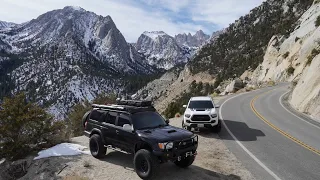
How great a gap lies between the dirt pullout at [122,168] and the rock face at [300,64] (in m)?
14.5

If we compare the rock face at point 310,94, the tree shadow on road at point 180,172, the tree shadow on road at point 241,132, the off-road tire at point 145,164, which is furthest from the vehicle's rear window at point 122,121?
the rock face at point 310,94

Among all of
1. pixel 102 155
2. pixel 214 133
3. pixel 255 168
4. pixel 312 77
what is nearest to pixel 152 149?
pixel 102 155

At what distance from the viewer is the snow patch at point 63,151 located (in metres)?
13.3

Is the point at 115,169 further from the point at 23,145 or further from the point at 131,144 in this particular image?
the point at 23,145

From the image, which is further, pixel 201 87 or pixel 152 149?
pixel 201 87

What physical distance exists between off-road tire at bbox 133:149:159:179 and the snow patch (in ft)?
14.1

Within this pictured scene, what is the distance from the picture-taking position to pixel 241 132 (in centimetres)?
1762

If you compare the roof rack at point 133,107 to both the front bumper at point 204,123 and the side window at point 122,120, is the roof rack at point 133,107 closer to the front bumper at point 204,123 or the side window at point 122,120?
the side window at point 122,120

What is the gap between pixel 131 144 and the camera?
10.6 meters

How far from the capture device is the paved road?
1093 cm

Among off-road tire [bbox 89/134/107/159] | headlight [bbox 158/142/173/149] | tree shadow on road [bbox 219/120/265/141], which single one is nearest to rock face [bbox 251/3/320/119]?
tree shadow on road [bbox 219/120/265/141]

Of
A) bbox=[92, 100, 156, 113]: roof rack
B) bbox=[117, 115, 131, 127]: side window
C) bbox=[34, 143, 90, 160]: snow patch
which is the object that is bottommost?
bbox=[34, 143, 90, 160]: snow patch

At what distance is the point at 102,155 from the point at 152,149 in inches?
135

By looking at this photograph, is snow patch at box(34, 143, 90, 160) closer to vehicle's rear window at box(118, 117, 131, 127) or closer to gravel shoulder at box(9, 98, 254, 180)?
gravel shoulder at box(9, 98, 254, 180)
